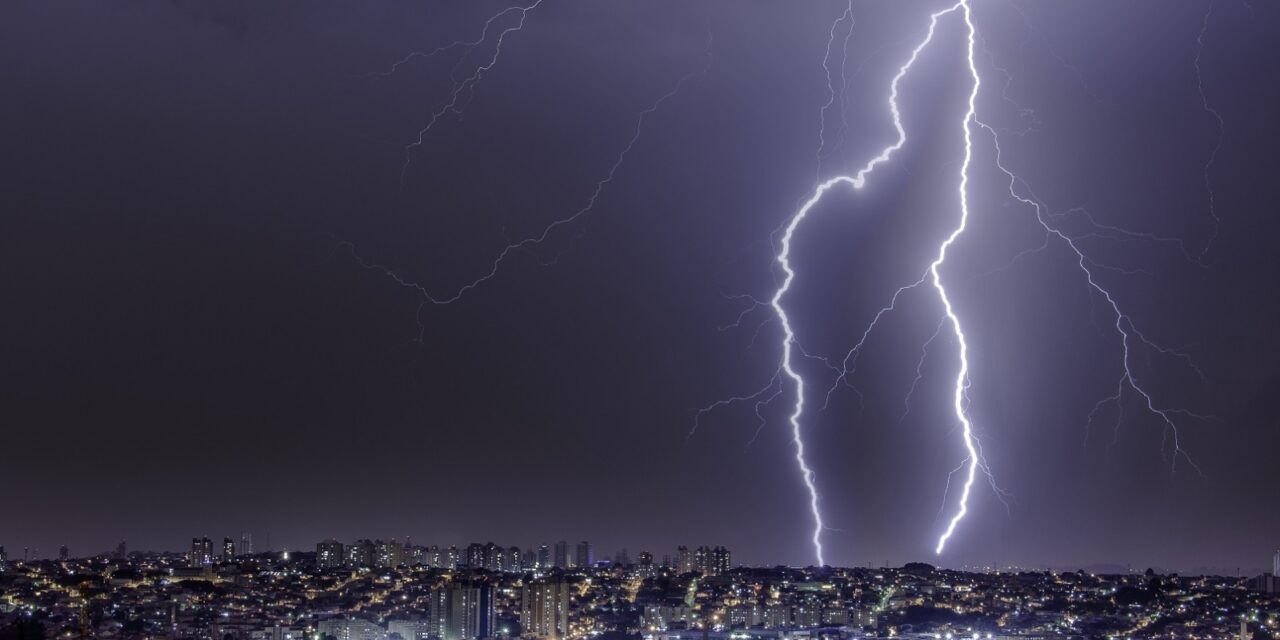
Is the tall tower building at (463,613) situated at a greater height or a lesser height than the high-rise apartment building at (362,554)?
lesser

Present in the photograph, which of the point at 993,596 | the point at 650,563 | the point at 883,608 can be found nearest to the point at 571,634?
the point at 883,608

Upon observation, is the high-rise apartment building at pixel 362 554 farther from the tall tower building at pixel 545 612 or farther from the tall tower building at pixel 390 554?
the tall tower building at pixel 545 612

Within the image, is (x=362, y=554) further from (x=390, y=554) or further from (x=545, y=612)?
(x=545, y=612)

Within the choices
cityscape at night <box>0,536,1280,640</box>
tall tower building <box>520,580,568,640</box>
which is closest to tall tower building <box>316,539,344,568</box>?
cityscape at night <box>0,536,1280,640</box>

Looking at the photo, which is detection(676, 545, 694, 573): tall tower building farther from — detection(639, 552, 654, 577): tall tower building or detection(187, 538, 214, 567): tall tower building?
detection(187, 538, 214, 567): tall tower building

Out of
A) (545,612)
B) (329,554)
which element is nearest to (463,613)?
(545,612)

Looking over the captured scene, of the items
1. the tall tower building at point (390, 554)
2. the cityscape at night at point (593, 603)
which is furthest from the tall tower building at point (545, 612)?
the tall tower building at point (390, 554)

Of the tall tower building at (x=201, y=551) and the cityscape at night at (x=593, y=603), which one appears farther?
the tall tower building at (x=201, y=551)

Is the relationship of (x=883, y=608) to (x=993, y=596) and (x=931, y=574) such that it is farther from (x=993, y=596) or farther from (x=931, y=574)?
(x=931, y=574)
